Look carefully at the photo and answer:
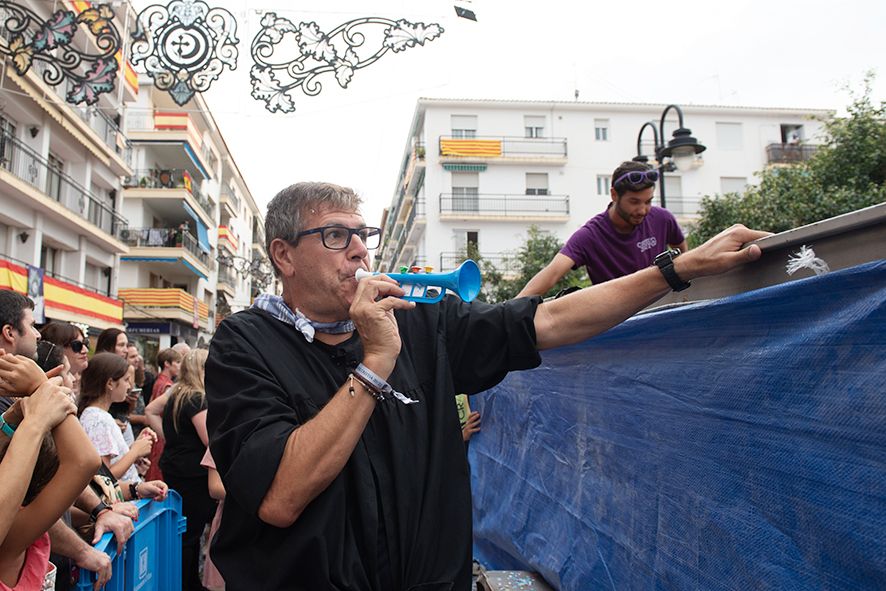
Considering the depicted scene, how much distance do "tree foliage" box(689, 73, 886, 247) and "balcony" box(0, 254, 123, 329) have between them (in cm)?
1545

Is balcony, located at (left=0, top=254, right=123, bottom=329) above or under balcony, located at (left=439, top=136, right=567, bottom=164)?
under

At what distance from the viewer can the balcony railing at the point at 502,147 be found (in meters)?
37.8

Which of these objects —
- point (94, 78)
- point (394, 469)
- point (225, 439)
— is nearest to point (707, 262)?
point (394, 469)

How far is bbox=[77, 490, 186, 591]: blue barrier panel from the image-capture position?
303 centimetres

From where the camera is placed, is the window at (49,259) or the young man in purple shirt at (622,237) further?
the window at (49,259)

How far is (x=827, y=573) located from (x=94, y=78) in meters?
6.31

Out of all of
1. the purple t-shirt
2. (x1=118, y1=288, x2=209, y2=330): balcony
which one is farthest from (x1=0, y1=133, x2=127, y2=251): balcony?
the purple t-shirt

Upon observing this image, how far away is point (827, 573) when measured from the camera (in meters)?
1.39

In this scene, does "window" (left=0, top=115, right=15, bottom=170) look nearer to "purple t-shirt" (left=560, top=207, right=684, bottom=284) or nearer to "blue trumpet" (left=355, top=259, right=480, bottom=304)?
"purple t-shirt" (left=560, top=207, right=684, bottom=284)

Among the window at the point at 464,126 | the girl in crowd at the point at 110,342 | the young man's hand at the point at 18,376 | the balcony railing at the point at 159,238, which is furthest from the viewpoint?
the window at the point at 464,126

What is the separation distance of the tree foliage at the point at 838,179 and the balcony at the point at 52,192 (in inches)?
686

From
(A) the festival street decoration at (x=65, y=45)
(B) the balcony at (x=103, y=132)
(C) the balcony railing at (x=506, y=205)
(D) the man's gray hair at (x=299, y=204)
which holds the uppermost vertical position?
(C) the balcony railing at (x=506, y=205)

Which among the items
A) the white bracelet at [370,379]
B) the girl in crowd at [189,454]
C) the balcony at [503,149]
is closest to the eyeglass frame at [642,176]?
the white bracelet at [370,379]

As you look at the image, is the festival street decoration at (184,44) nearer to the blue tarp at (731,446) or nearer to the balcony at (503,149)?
the blue tarp at (731,446)
